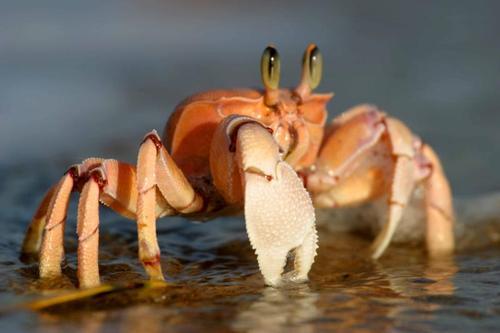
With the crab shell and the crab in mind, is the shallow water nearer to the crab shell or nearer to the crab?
the crab

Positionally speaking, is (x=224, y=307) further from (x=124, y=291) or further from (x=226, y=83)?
(x=226, y=83)

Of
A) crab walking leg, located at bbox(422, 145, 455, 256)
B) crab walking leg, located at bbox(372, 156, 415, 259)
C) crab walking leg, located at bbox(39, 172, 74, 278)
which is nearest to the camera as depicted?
crab walking leg, located at bbox(39, 172, 74, 278)

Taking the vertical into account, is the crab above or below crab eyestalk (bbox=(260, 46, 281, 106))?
below

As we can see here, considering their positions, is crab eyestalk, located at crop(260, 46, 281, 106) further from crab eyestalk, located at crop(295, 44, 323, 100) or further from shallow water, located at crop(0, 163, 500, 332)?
shallow water, located at crop(0, 163, 500, 332)

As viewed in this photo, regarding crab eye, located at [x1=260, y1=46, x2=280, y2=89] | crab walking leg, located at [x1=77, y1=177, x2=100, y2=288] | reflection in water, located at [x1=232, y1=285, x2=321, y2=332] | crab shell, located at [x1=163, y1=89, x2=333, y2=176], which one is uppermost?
crab eye, located at [x1=260, y1=46, x2=280, y2=89]

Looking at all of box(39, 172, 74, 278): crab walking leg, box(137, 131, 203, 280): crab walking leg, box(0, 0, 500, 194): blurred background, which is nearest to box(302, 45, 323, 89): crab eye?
box(137, 131, 203, 280): crab walking leg

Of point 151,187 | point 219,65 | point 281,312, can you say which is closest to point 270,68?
point 151,187

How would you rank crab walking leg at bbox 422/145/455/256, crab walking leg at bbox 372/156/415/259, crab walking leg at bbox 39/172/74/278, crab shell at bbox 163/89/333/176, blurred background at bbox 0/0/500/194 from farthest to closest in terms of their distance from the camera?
blurred background at bbox 0/0/500/194, crab walking leg at bbox 422/145/455/256, crab walking leg at bbox 372/156/415/259, crab shell at bbox 163/89/333/176, crab walking leg at bbox 39/172/74/278

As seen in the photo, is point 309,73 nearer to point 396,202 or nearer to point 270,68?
point 270,68

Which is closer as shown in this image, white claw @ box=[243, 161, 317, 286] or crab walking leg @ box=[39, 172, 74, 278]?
white claw @ box=[243, 161, 317, 286]

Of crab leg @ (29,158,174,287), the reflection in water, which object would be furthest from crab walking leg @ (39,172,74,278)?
the reflection in water
